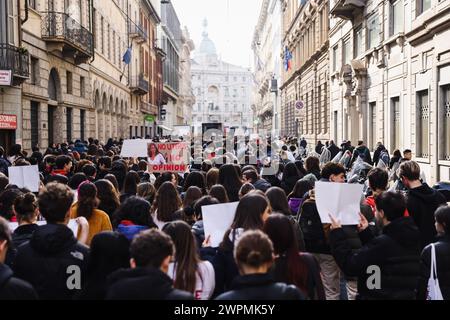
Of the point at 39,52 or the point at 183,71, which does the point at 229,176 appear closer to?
the point at 39,52

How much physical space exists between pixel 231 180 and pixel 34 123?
1461cm

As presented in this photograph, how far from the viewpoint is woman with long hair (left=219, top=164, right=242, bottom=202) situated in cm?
860

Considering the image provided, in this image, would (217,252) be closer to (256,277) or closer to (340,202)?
(340,202)

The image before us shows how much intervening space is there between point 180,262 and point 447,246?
207cm

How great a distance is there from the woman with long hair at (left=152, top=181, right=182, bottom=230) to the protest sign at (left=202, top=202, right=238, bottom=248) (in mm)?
1133

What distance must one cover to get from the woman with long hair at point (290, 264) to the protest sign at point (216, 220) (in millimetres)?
898

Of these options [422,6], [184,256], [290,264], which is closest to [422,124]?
[422,6]

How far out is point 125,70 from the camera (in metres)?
43.9

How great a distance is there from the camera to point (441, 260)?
4668mm

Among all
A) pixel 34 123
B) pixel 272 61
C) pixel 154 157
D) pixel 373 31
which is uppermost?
pixel 272 61

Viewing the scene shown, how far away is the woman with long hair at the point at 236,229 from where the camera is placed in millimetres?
4801
